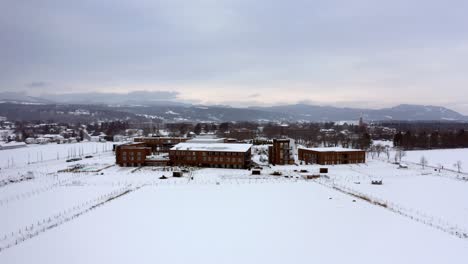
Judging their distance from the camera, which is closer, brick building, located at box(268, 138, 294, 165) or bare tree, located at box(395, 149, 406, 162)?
brick building, located at box(268, 138, 294, 165)

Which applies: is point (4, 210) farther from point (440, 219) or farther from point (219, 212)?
point (440, 219)

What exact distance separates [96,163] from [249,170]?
58.2ft

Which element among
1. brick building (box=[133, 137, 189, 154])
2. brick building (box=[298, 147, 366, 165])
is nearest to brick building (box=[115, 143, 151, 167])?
brick building (box=[133, 137, 189, 154])

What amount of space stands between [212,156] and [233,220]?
19803 millimetres

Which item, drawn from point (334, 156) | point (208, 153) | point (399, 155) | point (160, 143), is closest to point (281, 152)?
point (334, 156)

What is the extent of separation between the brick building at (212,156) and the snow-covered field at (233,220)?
6.50 m

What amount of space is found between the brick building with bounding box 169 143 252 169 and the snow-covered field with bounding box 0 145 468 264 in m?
6.50

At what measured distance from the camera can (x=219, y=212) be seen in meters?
18.4

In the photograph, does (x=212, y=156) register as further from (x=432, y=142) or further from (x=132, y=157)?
(x=432, y=142)

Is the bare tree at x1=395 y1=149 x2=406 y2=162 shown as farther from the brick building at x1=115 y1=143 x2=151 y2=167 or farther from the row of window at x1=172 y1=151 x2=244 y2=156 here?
the brick building at x1=115 y1=143 x2=151 y2=167

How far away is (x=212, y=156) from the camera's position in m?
36.6

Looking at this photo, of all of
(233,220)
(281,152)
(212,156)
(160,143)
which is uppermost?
(281,152)

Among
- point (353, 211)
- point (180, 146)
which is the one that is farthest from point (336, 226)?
point (180, 146)

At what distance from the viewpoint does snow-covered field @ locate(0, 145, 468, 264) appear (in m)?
12.9
